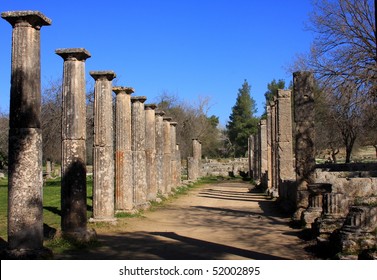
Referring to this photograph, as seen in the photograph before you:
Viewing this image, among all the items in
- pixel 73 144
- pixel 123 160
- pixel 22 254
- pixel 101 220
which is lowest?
pixel 101 220

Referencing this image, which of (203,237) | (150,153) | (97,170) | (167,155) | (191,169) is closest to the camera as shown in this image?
(203,237)

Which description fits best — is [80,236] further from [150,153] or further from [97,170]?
[150,153]

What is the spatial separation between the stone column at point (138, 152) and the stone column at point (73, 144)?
6466 mm

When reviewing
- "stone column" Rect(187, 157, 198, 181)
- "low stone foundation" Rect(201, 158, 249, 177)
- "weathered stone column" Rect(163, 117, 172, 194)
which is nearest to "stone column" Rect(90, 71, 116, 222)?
"weathered stone column" Rect(163, 117, 172, 194)

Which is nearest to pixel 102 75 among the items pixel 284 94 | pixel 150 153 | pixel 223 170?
pixel 150 153

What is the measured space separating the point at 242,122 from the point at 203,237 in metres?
70.6

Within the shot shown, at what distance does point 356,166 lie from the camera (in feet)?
89.4

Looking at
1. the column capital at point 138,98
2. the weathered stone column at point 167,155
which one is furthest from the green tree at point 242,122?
the column capital at point 138,98

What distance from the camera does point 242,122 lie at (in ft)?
266

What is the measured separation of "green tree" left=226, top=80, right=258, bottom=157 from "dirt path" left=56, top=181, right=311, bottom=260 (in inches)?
2350

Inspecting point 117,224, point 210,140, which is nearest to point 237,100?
point 210,140

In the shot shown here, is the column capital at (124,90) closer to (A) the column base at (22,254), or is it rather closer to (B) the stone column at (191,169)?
(A) the column base at (22,254)

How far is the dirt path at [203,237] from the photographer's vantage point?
29.7 feet

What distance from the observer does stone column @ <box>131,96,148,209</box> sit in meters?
17.2
